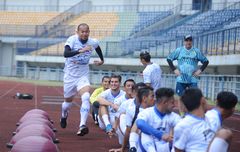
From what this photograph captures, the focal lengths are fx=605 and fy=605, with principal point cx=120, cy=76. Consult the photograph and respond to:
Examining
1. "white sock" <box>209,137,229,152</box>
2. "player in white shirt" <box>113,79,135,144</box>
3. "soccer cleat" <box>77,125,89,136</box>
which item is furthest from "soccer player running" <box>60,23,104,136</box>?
"white sock" <box>209,137,229,152</box>

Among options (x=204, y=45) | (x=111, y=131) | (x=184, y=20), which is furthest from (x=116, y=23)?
(x=111, y=131)

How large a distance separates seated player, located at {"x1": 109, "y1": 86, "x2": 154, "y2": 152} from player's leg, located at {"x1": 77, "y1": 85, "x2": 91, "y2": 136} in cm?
198

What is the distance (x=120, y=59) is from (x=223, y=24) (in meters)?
9.55

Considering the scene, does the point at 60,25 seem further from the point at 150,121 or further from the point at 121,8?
the point at 150,121

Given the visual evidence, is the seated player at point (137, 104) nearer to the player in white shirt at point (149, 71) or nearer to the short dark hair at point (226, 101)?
the short dark hair at point (226, 101)

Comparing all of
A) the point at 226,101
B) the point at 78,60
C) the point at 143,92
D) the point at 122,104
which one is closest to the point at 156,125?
the point at 143,92

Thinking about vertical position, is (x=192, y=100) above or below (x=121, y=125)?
above

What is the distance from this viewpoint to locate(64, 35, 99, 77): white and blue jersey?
452 inches

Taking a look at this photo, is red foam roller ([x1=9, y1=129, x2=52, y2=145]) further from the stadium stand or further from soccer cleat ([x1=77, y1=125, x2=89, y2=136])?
the stadium stand

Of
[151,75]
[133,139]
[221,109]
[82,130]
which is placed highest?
[151,75]

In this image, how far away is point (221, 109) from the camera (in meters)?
5.98

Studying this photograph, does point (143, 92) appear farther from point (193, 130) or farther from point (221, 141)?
point (221, 141)

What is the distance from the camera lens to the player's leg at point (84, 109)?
1105 cm

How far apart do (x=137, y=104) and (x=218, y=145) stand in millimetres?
Result: 3314
